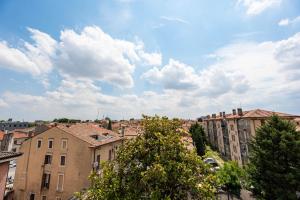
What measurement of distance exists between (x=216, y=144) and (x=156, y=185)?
191 feet

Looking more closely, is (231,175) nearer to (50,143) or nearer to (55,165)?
(55,165)

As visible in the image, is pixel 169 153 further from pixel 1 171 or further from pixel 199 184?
pixel 1 171

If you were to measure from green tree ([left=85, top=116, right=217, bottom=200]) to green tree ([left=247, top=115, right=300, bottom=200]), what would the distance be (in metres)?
10.5

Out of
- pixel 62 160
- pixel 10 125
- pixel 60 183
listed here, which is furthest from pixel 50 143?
pixel 10 125

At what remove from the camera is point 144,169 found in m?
8.58

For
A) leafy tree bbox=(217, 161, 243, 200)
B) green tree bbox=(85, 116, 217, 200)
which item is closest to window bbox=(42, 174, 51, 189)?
green tree bbox=(85, 116, 217, 200)

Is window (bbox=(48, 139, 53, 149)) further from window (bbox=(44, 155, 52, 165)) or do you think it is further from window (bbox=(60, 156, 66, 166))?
window (bbox=(60, 156, 66, 166))

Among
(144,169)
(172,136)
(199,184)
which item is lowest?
(199,184)

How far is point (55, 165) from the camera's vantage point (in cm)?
2564

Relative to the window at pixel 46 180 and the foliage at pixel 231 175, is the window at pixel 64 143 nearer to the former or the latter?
the window at pixel 46 180

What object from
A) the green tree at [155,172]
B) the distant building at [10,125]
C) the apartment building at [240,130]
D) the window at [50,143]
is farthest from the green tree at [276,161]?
the distant building at [10,125]

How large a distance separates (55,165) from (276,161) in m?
26.2

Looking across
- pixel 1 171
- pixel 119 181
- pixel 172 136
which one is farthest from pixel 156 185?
pixel 1 171

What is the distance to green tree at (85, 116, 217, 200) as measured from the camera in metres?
7.91
